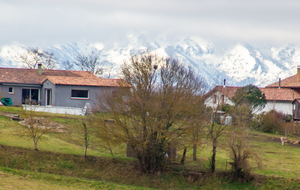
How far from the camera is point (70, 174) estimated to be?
Result: 736 inches

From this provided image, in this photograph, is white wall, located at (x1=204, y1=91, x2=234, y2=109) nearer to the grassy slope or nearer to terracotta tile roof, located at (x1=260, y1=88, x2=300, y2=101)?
the grassy slope

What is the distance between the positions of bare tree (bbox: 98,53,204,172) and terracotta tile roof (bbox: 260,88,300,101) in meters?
37.1

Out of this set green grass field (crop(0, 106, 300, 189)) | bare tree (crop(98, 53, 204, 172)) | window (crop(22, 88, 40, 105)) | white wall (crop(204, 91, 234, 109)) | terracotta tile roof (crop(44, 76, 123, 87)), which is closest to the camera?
green grass field (crop(0, 106, 300, 189))

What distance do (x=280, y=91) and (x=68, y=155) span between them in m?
43.8

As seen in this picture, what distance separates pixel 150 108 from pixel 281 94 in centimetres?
4092

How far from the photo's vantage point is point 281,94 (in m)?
54.9

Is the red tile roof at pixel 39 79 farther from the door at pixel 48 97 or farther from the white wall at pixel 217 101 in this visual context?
the white wall at pixel 217 101

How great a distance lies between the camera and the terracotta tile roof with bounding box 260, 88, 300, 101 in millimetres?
53556

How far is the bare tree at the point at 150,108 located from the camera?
1941 centimetres

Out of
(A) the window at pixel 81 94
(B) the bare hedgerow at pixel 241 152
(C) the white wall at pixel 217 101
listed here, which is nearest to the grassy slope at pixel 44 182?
(B) the bare hedgerow at pixel 241 152

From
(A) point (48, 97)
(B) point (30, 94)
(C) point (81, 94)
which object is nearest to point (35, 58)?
(B) point (30, 94)

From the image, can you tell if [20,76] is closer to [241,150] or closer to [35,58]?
[241,150]

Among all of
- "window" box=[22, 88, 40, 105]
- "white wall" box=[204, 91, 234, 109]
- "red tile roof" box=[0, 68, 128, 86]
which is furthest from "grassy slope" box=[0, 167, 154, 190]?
"window" box=[22, 88, 40, 105]

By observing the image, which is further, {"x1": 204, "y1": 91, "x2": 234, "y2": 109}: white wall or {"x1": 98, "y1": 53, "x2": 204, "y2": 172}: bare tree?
{"x1": 98, "y1": 53, "x2": 204, "y2": 172}: bare tree
